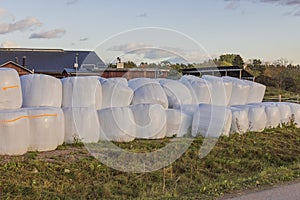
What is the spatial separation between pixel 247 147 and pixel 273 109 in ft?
12.3

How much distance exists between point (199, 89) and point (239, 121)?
5.00 ft

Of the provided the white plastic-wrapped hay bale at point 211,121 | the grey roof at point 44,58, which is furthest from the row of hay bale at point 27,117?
the grey roof at point 44,58

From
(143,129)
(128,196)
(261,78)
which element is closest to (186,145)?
(143,129)

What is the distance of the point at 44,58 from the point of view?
4100 cm

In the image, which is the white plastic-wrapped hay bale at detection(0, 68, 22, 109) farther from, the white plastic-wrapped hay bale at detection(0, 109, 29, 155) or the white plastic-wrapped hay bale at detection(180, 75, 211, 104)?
the white plastic-wrapped hay bale at detection(180, 75, 211, 104)

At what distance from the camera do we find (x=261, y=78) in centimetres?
3697

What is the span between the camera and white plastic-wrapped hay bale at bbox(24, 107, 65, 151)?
28.5 ft

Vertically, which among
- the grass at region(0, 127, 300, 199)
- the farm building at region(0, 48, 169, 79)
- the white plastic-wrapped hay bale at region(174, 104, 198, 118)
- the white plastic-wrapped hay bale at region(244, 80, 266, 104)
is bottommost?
the grass at region(0, 127, 300, 199)

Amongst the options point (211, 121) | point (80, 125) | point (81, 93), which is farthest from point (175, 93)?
point (80, 125)

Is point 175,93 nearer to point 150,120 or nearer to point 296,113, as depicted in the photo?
point 150,120

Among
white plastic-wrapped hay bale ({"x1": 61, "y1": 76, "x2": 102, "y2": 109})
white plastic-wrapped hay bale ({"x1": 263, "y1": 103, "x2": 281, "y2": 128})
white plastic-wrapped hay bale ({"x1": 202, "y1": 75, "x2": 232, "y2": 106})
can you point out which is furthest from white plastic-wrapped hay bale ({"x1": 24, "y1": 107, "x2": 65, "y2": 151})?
white plastic-wrapped hay bale ({"x1": 263, "y1": 103, "x2": 281, "y2": 128})

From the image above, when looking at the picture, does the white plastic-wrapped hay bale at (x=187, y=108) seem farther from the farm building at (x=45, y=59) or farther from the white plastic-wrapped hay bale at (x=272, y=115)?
the farm building at (x=45, y=59)

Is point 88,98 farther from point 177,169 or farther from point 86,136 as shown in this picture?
point 177,169

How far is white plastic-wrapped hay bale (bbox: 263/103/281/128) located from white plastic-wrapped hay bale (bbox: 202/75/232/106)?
142 centimetres
